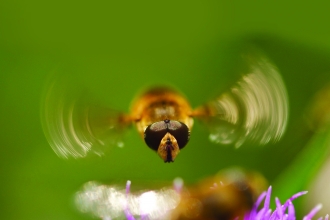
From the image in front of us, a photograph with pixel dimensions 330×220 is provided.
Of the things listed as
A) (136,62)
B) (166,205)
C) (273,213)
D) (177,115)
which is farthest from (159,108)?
(136,62)

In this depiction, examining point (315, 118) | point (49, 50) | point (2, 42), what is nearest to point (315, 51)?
point (315, 118)

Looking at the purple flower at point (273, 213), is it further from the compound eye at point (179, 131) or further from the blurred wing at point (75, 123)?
the blurred wing at point (75, 123)

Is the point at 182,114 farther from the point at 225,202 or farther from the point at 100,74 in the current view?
the point at 100,74

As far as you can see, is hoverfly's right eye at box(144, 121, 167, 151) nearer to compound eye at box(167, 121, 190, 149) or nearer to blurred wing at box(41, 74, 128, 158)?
compound eye at box(167, 121, 190, 149)

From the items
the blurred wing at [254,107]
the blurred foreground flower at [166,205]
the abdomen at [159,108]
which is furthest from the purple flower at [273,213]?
the abdomen at [159,108]

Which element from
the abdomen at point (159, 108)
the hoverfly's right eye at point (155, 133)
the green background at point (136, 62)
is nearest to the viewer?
the hoverfly's right eye at point (155, 133)

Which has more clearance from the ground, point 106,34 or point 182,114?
point 106,34

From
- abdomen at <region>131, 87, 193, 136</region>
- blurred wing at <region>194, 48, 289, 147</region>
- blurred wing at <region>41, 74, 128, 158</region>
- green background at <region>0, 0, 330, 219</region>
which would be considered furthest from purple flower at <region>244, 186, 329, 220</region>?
green background at <region>0, 0, 330, 219</region>

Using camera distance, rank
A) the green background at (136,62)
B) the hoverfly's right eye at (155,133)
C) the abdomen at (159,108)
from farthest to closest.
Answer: the green background at (136,62)
the abdomen at (159,108)
the hoverfly's right eye at (155,133)
